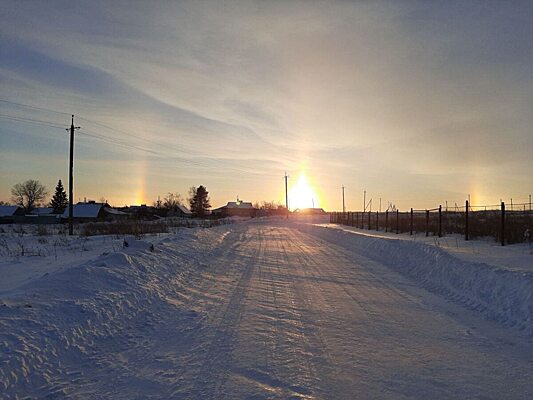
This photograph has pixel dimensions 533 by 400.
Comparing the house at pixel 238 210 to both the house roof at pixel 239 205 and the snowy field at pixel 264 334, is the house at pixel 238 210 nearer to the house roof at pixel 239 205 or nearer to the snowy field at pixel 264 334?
the house roof at pixel 239 205

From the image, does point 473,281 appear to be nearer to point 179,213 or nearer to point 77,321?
point 77,321

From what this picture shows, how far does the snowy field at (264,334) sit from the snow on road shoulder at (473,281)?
0.05 metres

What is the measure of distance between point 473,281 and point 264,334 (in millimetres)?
6186

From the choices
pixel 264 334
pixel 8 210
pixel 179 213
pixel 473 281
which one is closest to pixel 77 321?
pixel 264 334

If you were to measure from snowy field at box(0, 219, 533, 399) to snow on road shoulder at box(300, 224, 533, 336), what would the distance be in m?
0.05

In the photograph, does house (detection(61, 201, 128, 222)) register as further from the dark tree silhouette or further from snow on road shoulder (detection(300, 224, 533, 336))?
snow on road shoulder (detection(300, 224, 533, 336))

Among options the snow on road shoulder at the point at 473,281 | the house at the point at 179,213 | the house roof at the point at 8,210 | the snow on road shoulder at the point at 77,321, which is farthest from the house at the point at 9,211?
the snow on road shoulder at the point at 473,281

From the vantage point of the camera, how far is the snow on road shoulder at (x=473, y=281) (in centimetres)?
785

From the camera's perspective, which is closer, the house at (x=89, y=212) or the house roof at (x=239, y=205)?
the house at (x=89, y=212)

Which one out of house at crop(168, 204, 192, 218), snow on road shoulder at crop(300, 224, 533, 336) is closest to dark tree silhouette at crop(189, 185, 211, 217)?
house at crop(168, 204, 192, 218)

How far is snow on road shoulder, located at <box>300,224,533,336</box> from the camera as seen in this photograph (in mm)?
7848

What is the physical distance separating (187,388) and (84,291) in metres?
4.29

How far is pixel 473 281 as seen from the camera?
10.2 m

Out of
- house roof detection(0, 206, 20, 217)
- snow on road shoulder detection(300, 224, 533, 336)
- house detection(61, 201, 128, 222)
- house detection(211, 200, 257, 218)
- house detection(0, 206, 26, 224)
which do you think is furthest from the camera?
house detection(211, 200, 257, 218)
